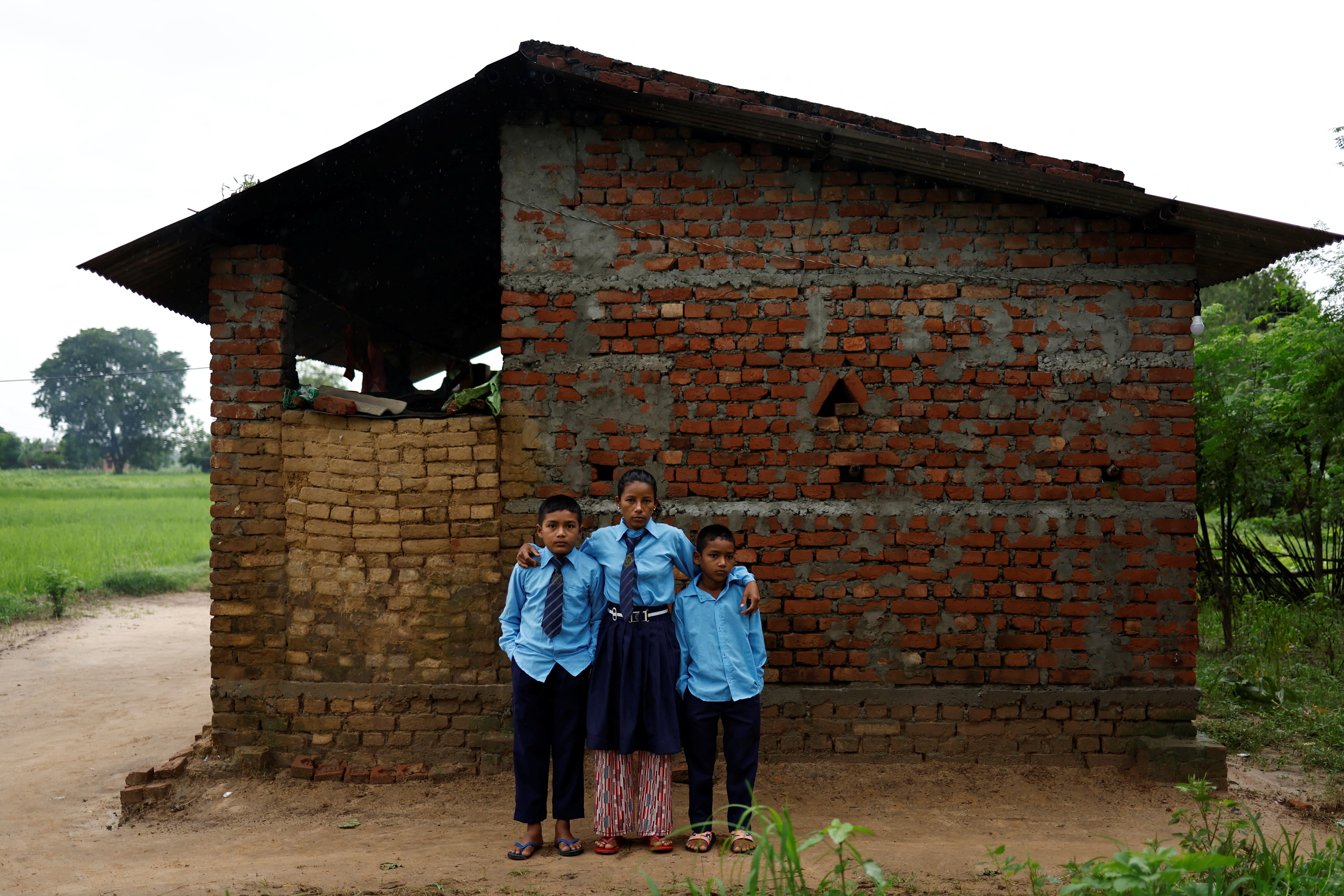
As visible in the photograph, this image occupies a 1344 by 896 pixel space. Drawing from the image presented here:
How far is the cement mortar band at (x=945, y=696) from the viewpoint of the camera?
4.62 metres

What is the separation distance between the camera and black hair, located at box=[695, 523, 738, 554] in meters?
3.66

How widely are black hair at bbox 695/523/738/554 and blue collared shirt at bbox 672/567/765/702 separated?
17cm

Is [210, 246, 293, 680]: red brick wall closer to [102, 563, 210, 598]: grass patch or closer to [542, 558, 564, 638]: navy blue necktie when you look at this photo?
[542, 558, 564, 638]: navy blue necktie

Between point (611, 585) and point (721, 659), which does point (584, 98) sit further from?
point (721, 659)

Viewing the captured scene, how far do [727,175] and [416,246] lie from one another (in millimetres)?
2848

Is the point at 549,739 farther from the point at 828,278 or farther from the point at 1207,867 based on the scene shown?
the point at 828,278

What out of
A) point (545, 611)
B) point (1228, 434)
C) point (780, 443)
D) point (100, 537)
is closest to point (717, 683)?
point (545, 611)

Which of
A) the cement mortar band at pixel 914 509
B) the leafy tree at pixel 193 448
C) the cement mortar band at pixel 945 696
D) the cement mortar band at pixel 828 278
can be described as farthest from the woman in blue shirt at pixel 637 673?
the leafy tree at pixel 193 448

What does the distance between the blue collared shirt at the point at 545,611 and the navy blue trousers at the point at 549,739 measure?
55 mm

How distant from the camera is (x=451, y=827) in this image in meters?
4.17

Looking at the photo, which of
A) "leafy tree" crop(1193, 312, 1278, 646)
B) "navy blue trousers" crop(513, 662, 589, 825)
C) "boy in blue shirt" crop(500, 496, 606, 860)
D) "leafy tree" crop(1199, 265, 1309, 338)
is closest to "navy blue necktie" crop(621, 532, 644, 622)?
"boy in blue shirt" crop(500, 496, 606, 860)

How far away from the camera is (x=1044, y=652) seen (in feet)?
15.2

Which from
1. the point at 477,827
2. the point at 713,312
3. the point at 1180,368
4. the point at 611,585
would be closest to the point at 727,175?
the point at 713,312

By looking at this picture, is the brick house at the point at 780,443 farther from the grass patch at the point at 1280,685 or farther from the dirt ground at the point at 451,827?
the grass patch at the point at 1280,685
